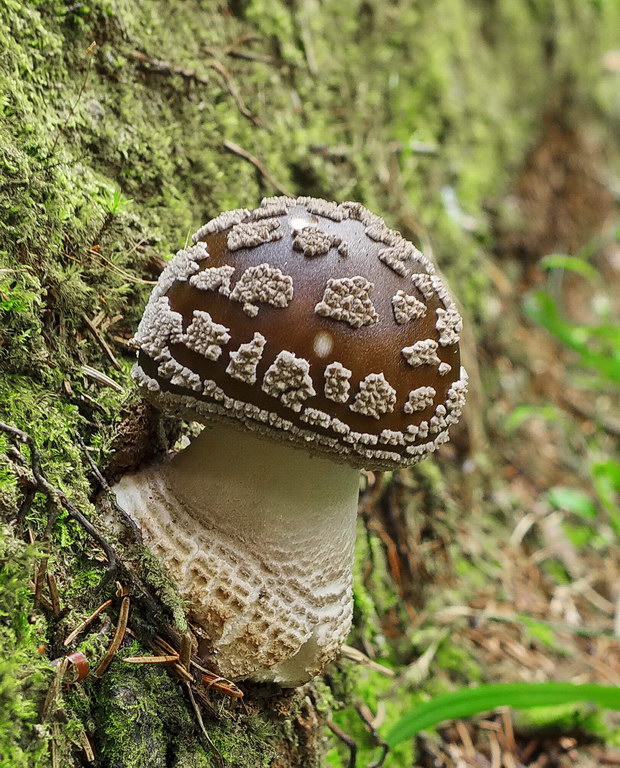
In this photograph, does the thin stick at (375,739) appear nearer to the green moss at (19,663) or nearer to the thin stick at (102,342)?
the green moss at (19,663)

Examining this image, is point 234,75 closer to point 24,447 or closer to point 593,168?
point 24,447

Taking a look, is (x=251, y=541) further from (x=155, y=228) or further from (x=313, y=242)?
(x=155, y=228)

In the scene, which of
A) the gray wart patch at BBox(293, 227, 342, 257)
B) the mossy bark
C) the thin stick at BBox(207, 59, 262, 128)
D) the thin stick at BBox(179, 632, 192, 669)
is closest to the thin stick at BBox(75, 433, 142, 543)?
the mossy bark

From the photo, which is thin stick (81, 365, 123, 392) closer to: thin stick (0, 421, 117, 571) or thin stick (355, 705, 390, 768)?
thin stick (0, 421, 117, 571)

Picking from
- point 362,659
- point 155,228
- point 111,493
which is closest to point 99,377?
point 111,493

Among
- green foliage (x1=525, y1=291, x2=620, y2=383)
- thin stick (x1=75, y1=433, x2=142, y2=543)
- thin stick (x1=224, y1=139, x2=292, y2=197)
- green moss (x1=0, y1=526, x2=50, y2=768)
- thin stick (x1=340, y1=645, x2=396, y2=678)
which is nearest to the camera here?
green moss (x1=0, y1=526, x2=50, y2=768)

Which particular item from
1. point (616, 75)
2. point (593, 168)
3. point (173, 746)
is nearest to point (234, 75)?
point (173, 746)

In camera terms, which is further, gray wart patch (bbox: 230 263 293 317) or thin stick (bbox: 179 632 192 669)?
thin stick (bbox: 179 632 192 669)
